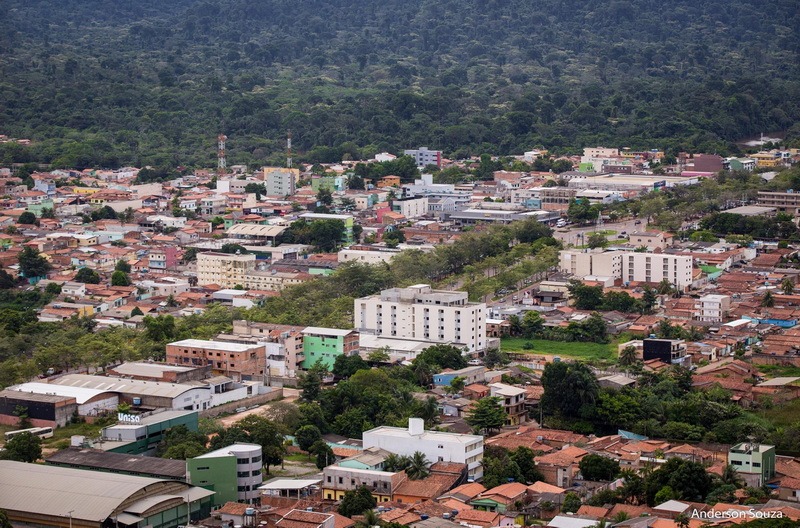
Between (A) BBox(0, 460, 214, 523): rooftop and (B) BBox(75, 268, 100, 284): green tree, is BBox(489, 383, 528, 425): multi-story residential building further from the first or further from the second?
(B) BBox(75, 268, 100, 284): green tree

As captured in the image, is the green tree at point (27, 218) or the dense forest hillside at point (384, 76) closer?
the green tree at point (27, 218)

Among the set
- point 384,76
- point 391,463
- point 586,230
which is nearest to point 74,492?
point 391,463

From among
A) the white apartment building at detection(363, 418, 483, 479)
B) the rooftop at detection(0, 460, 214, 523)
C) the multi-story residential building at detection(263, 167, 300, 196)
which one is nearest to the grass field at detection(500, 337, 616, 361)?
the white apartment building at detection(363, 418, 483, 479)

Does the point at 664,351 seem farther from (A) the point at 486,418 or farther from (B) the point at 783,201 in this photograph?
(B) the point at 783,201

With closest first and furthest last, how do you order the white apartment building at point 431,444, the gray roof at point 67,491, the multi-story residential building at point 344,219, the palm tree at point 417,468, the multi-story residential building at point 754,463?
1. the gray roof at point 67,491
2. the multi-story residential building at point 754,463
3. the palm tree at point 417,468
4. the white apartment building at point 431,444
5. the multi-story residential building at point 344,219

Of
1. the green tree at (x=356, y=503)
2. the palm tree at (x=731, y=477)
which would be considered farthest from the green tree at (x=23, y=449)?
the palm tree at (x=731, y=477)

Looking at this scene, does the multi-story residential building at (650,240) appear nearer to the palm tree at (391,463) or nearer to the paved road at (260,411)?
the paved road at (260,411)
